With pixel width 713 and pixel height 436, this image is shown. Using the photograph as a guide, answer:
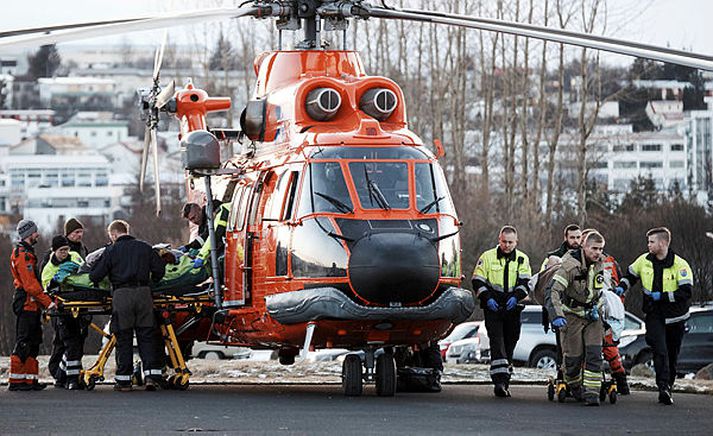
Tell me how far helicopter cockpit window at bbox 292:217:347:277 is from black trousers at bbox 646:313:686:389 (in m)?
3.70

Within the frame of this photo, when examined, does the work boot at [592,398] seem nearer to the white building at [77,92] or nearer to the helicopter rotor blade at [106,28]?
the helicopter rotor blade at [106,28]

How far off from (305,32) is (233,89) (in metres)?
39.8

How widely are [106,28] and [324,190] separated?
4307 millimetres

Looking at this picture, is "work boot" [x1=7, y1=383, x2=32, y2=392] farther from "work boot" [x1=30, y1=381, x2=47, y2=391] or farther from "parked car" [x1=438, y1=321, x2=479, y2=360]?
"parked car" [x1=438, y1=321, x2=479, y2=360]

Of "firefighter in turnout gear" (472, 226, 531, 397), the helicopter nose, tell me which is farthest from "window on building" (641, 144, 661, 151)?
the helicopter nose

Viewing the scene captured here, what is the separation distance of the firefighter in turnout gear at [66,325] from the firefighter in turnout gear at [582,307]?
6.00 m

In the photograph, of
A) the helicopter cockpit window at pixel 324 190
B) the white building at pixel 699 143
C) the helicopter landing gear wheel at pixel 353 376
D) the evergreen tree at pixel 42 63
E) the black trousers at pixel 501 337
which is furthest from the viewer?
the evergreen tree at pixel 42 63

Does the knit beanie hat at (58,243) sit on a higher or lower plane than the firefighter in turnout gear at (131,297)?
higher

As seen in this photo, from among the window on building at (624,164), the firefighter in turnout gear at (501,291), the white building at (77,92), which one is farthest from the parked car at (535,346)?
the white building at (77,92)

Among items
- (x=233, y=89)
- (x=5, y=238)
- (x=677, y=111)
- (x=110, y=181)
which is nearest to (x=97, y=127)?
(x=110, y=181)

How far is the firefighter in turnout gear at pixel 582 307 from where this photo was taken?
55.4ft

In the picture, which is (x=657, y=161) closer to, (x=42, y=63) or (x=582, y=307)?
(x=42, y=63)

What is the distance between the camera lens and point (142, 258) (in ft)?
62.2

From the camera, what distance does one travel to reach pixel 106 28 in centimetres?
1380
